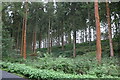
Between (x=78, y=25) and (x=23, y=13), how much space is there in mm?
7572

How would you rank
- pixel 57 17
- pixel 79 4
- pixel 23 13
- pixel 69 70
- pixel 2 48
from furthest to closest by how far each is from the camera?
pixel 57 17 < pixel 79 4 < pixel 23 13 < pixel 2 48 < pixel 69 70

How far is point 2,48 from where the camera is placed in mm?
14703

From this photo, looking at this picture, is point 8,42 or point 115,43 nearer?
point 8,42

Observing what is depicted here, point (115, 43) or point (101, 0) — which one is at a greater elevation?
point (101, 0)

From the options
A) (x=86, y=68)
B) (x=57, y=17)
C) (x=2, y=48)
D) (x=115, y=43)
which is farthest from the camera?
(x=57, y=17)

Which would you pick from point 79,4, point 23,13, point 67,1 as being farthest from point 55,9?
point 23,13

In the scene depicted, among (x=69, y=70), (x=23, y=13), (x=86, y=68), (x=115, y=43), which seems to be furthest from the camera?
(x=23, y=13)

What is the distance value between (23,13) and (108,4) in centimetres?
945

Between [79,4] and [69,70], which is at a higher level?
[79,4]

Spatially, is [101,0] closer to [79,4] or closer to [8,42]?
[79,4]

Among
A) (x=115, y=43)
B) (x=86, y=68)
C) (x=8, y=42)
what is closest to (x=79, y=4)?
(x=115, y=43)

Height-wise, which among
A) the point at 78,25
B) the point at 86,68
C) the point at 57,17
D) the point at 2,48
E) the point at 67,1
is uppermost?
the point at 67,1

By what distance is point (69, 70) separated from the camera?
8.19 m

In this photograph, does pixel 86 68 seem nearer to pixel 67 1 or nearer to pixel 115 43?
pixel 115 43
